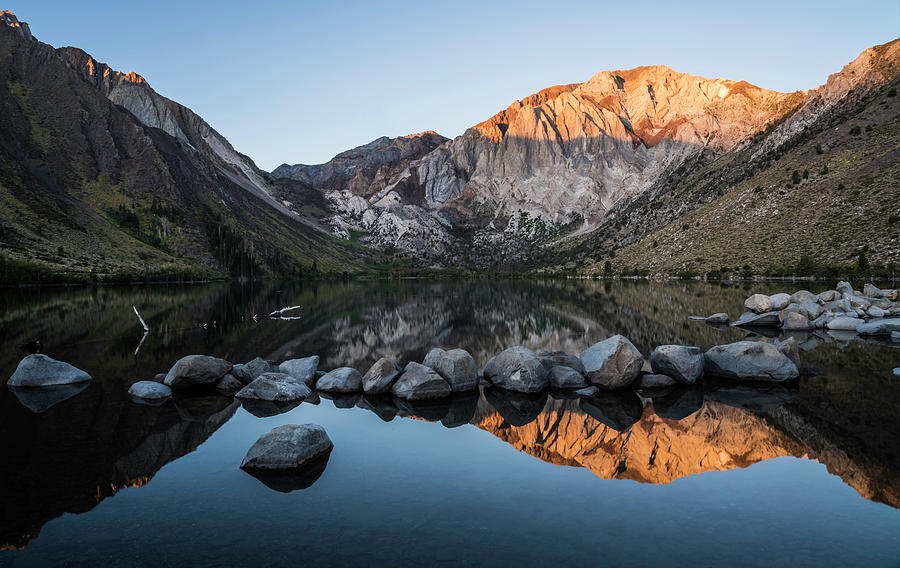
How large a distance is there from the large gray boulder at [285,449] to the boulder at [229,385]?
32.7 feet

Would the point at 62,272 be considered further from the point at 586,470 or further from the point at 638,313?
the point at 586,470

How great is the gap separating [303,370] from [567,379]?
563 inches

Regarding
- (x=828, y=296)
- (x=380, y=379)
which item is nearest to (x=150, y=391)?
(x=380, y=379)

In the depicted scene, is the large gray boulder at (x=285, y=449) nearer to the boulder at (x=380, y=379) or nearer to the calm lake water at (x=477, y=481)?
the calm lake water at (x=477, y=481)

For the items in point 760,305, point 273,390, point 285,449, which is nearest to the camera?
point 285,449

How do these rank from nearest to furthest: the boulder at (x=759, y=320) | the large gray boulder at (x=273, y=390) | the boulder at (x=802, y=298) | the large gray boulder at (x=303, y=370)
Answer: the large gray boulder at (x=273, y=390) → the large gray boulder at (x=303, y=370) → the boulder at (x=759, y=320) → the boulder at (x=802, y=298)

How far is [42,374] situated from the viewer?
2317cm

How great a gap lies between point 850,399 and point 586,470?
48.7 ft

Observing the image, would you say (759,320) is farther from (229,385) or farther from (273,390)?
(229,385)

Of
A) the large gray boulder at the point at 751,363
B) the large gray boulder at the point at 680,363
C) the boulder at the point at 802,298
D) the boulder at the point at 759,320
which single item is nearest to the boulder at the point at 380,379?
the large gray boulder at the point at 680,363

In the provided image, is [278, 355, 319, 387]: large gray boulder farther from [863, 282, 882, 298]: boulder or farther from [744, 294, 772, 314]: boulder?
[863, 282, 882, 298]: boulder

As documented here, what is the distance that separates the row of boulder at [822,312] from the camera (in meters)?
41.9

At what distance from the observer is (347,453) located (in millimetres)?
15547

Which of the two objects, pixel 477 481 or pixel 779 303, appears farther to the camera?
pixel 779 303
